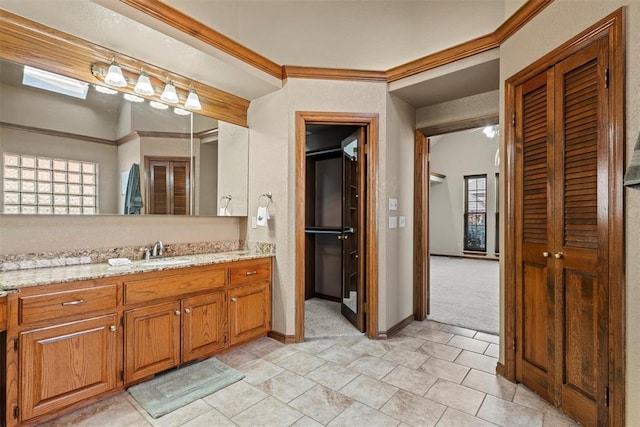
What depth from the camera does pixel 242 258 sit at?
2.80 meters

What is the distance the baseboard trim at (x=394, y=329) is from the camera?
3105 millimetres

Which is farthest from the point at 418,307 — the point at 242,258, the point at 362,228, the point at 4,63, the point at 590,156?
the point at 4,63

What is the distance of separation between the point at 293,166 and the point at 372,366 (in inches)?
74.6

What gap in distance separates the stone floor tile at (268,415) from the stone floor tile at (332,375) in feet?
1.24

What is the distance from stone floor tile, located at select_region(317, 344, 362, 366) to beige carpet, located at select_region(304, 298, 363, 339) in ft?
1.09

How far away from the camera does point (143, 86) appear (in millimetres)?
2475

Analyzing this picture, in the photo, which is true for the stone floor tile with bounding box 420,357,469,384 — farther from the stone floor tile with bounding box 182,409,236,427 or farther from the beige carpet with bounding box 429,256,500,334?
the stone floor tile with bounding box 182,409,236,427

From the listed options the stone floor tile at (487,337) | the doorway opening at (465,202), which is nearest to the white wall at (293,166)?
the stone floor tile at (487,337)

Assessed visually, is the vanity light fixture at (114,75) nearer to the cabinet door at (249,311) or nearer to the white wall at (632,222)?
the cabinet door at (249,311)

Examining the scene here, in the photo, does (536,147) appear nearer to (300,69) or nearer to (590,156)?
(590,156)

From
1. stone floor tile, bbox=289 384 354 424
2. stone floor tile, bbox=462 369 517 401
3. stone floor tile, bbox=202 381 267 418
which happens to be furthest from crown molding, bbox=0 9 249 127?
stone floor tile, bbox=462 369 517 401

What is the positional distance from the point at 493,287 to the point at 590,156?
166 inches

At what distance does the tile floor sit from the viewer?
1855mm

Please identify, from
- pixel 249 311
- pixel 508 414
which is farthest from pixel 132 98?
pixel 508 414
